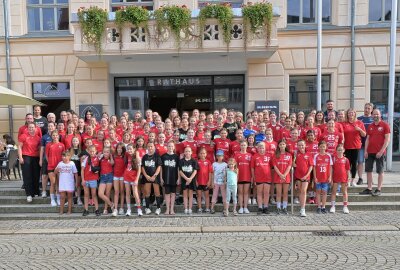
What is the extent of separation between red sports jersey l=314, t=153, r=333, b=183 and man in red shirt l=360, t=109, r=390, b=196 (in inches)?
61.0

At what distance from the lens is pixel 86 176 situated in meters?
8.77

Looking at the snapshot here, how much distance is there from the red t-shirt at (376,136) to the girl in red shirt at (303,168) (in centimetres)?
195

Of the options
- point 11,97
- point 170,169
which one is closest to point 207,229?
point 170,169

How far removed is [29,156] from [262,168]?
564 cm

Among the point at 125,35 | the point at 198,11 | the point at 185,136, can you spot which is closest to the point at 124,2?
the point at 125,35

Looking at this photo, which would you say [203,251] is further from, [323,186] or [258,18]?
[258,18]

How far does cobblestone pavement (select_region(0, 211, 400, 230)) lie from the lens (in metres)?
8.12

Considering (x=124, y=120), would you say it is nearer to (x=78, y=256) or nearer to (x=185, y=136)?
(x=185, y=136)

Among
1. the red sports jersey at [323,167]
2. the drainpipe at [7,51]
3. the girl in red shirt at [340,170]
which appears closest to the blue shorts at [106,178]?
the red sports jersey at [323,167]

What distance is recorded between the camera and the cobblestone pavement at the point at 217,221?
812cm

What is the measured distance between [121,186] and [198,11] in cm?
729

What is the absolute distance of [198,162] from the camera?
348 inches

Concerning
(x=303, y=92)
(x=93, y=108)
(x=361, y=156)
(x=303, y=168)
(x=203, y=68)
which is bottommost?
(x=303, y=168)

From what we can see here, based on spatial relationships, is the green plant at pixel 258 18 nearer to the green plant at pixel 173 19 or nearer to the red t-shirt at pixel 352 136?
the green plant at pixel 173 19
